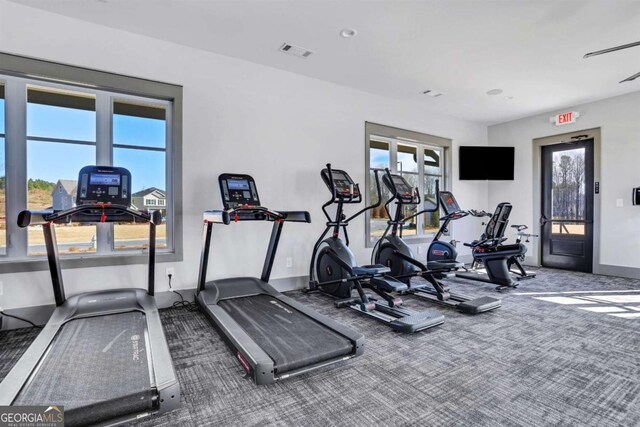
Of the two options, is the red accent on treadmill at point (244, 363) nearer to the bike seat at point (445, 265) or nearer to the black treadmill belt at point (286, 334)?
the black treadmill belt at point (286, 334)

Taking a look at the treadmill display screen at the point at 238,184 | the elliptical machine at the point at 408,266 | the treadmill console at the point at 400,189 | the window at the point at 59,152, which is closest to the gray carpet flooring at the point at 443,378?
the elliptical machine at the point at 408,266

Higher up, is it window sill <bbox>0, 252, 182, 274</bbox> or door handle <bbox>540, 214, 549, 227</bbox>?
door handle <bbox>540, 214, 549, 227</bbox>

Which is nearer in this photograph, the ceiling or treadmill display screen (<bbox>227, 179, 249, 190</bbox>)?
the ceiling

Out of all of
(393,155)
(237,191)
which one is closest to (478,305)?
(237,191)

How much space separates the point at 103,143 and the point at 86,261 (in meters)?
1.30

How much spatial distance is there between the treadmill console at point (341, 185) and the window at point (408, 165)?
1.26 meters

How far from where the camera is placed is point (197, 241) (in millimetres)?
4023

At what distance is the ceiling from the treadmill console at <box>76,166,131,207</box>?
1.64 m

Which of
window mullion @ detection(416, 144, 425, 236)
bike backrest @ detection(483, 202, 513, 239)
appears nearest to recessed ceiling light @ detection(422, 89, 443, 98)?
window mullion @ detection(416, 144, 425, 236)

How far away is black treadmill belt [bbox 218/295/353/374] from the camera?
226 cm

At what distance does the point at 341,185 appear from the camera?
433 cm

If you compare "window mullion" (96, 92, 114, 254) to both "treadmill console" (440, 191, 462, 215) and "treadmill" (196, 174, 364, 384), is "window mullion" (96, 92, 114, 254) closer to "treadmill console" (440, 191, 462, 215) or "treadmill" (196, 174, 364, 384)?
"treadmill" (196, 174, 364, 384)

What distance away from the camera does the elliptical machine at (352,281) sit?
3261 millimetres

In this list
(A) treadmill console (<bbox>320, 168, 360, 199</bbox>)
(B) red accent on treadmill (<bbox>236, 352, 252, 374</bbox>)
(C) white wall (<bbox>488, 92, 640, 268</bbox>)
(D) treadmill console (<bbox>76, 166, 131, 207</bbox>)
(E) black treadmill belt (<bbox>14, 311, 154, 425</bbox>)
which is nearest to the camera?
(E) black treadmill belt (<bbox>14, 311, 154, 425</bbox>)
